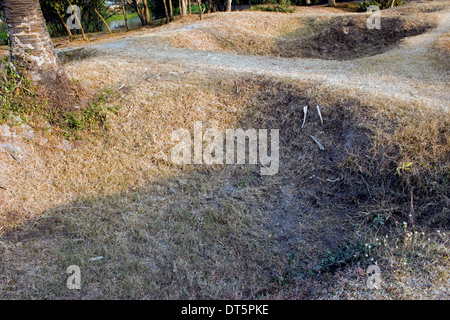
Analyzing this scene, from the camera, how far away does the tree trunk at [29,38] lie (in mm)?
5207

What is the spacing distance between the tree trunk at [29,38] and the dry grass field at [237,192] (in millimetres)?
841

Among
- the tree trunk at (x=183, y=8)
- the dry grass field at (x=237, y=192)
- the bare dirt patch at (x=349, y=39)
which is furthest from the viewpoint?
the tree trunk at (x=183, y=8)

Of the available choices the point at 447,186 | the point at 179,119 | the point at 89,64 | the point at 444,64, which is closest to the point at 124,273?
the point at 179,119

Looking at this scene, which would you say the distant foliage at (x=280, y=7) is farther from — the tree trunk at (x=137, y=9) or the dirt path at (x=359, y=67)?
Result: the dirt path at (x=359, y=67)

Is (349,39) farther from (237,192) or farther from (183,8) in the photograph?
(237,192)

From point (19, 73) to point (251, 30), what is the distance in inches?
340

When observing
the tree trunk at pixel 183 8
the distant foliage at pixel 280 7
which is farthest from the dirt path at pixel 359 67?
the distant foliage at pixel 280 7

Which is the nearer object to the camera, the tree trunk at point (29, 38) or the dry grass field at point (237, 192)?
the dry grass field at point (237, 192)

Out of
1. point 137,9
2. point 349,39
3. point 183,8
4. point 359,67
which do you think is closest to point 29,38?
point 359,67

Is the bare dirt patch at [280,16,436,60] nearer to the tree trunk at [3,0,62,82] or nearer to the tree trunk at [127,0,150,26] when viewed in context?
the tree trunk at [3,0,62,82]

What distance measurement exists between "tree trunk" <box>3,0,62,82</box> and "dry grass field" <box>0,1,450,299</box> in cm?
84

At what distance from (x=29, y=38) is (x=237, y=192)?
4377 millimetres

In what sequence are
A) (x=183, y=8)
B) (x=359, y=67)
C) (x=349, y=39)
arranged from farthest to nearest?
(x=183, y=8)
(x=349, y=39)
(x=359, y=67)

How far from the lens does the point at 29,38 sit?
17.6 feet
